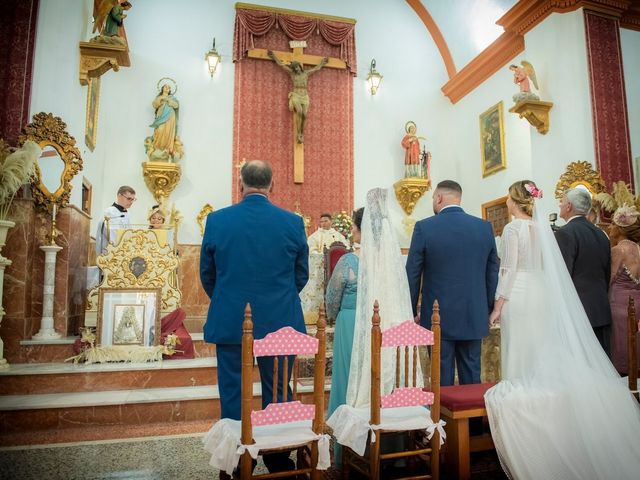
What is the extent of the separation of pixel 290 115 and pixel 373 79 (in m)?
1.83

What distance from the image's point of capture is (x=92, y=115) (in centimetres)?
782

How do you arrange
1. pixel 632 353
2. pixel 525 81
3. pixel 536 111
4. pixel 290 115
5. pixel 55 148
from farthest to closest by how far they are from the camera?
1. pixel 290 115
2. pixel 525 81
3. pixel 536 111
4. pixel 55 148
5. pixel 632 353

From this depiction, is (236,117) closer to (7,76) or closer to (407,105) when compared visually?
(407,105)

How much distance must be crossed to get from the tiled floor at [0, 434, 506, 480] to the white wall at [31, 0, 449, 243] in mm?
5151

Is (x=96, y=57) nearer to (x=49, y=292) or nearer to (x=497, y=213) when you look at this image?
(x=49, y=292)

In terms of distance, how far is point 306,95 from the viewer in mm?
9430

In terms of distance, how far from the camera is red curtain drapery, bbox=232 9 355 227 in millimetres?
9305

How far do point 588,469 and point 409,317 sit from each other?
118 cm

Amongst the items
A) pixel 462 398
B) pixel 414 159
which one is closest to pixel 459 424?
pixel 462 398

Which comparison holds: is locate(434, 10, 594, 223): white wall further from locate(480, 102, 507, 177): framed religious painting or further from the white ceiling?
the white ceiling

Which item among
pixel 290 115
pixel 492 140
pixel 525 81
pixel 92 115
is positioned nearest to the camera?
pixel 525 81

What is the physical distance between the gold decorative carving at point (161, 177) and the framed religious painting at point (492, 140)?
5.56 meters

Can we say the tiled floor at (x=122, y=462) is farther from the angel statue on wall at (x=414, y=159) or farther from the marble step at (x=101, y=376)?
the angel statue on wall at (x=414, y=159)

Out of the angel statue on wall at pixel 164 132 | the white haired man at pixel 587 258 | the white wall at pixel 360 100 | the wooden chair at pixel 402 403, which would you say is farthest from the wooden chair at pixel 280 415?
the angel statue on wall at pixel 164 132
